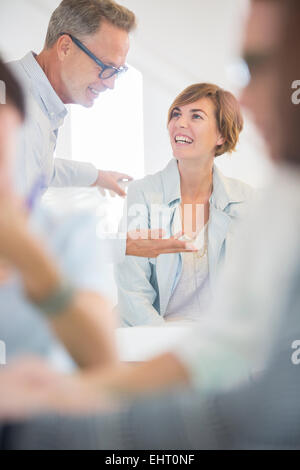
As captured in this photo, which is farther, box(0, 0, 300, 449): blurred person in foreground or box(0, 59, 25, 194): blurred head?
box(0, 59, 25, 194): blurred head

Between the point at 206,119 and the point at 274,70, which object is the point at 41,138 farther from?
the point at 274,70

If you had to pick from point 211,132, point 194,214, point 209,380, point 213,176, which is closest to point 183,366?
point 209,380

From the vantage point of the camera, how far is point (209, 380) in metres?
1.25

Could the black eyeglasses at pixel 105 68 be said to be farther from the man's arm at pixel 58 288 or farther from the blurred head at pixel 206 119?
the man's arm at pixel 58 288

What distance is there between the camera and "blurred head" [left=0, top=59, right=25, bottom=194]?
52.5 inches

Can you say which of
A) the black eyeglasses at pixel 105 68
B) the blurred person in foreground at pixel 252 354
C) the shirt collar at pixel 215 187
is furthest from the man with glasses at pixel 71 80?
the blurred person in foreground at pixel 252 354

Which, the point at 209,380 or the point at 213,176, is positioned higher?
the point at 213,176

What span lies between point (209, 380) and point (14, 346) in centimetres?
55

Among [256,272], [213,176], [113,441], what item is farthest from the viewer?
[213,176]

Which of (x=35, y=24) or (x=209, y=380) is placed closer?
(x=209, y=380)

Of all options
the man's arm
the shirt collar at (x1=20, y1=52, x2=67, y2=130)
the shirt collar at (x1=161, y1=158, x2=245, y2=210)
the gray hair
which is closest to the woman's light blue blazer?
the shirt collar at (x1=161, y1=158, x2=245, y2=210)

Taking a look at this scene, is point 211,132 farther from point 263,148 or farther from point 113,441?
point 113,441

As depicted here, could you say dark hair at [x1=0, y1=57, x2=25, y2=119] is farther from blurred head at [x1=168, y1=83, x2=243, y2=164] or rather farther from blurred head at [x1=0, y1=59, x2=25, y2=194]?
blurred head at [x1=168, y1=83, x2=243, y2=164]

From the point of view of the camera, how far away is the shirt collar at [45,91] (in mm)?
1401
